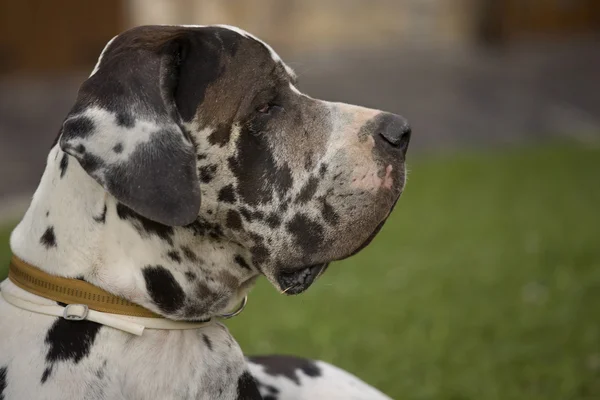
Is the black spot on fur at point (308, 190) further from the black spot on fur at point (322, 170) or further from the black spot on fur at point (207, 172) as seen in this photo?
the black spot on fur at point (207, 172)

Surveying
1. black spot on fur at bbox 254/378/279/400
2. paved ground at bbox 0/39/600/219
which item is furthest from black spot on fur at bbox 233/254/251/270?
paved ground at bbox 0/39/600/219

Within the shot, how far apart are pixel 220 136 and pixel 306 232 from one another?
0.41 meters

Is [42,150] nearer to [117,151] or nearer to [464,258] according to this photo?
[464,258]

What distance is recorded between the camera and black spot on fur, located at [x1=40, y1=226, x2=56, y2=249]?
10.2 feet

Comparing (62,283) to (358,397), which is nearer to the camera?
(62,283)

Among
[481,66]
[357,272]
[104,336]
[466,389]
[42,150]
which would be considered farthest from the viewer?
Result: [481,66]

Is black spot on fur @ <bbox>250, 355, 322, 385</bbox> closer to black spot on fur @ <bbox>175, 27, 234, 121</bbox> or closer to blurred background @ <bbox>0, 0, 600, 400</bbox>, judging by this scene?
blurred background @ <bbox>0, 0, 600, 400</bbox>

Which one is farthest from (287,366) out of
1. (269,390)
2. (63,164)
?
(63,164)

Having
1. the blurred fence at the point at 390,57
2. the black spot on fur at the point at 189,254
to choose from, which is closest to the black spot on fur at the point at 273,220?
the black spot on fur at the point at 189,254

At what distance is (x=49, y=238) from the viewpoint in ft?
10.3

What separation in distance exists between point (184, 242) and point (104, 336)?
382 mm

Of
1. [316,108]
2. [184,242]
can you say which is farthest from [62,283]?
[316,108]

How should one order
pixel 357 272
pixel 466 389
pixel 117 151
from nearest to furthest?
1. pixel 117 151
2. pixel 466 389
3. pixel 357 272

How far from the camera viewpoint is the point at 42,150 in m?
11.8
